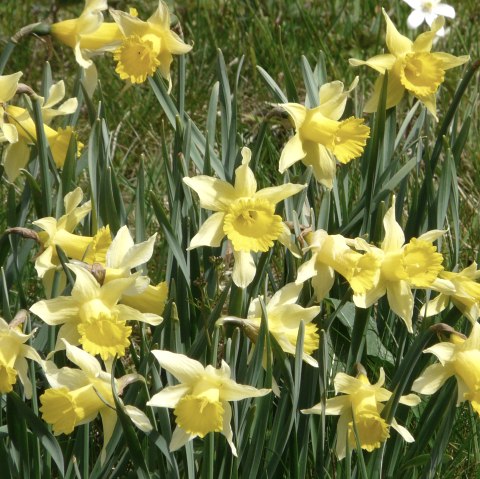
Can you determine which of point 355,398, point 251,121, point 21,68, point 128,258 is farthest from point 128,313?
point 21,68

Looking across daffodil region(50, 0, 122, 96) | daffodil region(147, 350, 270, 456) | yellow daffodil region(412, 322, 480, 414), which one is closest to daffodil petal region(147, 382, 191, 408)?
daffodil region(147, 350, 270, 456)

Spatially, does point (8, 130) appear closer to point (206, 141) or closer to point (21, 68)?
point (206, 141)

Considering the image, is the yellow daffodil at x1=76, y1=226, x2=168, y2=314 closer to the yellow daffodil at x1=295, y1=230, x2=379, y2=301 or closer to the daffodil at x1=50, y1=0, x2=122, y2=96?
the yellow daffodil at x1=295, y1=230, x2=379, y2=301

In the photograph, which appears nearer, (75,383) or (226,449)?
(75,383)

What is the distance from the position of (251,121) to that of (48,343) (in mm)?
2132

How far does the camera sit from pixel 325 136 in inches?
68.4

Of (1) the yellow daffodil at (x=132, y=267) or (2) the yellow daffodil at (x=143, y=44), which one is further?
(2) the yellow daffodil at (x=143, y=44)

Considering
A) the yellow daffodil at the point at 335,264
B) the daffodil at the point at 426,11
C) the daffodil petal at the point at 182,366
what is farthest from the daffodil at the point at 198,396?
the daffodil at the point at 426,11

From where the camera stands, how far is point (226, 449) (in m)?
1.68

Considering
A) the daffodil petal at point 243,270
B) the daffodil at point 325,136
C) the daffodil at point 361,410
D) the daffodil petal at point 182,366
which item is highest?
the daffodil at point 325,136

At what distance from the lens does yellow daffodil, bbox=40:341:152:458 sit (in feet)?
4.85

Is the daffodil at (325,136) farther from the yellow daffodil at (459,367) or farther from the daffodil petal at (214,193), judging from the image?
the yellow daffodil at (459,367)

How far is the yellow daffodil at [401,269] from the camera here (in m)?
1.61

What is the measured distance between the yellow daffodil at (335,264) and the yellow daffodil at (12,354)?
476 millimetres
